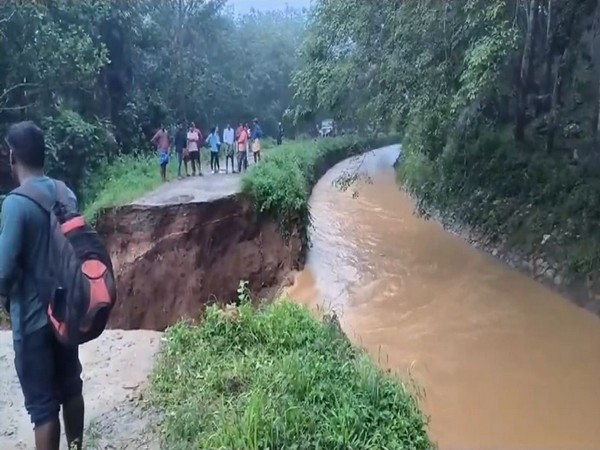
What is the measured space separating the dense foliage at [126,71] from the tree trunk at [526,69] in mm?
9330

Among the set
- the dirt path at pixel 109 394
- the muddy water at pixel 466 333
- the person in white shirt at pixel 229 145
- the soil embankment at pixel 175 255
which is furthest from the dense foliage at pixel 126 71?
the dirt path at pixel 109 394

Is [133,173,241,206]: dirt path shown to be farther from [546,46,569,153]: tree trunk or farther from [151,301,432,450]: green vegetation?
[546,46,569,153]: tree trunk

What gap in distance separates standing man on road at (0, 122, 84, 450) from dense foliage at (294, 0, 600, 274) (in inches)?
274

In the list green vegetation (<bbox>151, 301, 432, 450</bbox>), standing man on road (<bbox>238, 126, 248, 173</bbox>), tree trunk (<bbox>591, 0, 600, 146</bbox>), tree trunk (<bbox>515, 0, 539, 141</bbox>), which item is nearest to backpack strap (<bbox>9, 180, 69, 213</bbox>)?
green vegetation (<bbox>151, 301, 432, 450</bbox>)

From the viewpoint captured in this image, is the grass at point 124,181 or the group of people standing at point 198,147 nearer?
the grass at point 124,181

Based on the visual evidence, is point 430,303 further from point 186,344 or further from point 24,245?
point 24,245

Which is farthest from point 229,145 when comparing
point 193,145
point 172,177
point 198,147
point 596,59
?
point 596,59

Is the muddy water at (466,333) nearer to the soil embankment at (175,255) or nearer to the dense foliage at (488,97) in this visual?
the dense foliage at (488,97)

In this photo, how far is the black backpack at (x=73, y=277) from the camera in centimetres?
284

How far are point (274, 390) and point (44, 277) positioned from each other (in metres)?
1.82

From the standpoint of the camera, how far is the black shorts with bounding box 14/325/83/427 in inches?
117

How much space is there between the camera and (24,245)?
2.90 m

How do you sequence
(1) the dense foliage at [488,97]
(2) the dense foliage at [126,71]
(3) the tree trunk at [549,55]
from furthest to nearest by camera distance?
(2) the dense foliage at [126,71], (3) the tree trunk at [549,55], (1) the dense foliage at [488,97]

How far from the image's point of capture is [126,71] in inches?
888
